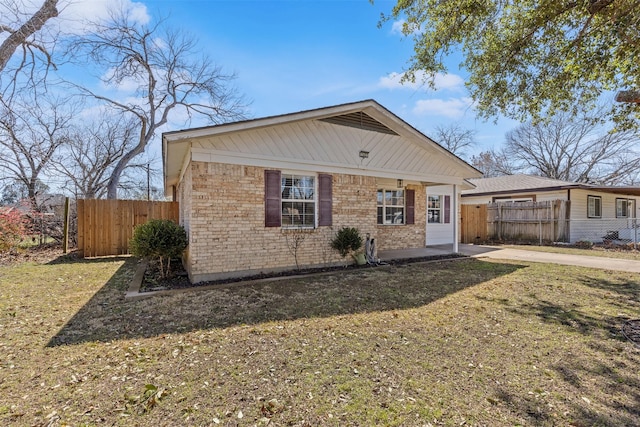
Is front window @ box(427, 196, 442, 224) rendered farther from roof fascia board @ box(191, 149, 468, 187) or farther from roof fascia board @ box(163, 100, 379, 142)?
roof fascia board @ box(163, 100, 379, 142)

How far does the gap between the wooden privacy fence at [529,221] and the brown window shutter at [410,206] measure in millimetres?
7482

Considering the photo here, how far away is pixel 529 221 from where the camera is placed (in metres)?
15.8

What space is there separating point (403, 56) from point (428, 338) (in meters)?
7.28

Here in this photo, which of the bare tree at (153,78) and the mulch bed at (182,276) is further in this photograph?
the bare tree at (153,78)

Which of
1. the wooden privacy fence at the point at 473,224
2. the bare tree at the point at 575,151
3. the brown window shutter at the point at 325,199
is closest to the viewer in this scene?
the brown window shutter at the point at 325,199

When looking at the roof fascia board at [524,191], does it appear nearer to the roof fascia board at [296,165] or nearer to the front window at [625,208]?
the front window at [625,208]

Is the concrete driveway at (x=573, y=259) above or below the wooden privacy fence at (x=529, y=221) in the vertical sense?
A: below

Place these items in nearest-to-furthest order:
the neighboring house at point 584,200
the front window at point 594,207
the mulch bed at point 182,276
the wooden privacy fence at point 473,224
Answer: the mulch bed at point 182,276
the neighboring house at point 584,200
the wooden privacy fence at point 473,224
the front window at point 594,207

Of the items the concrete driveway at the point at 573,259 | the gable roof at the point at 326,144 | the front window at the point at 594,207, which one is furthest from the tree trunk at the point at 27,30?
the front window at the point at 594,207

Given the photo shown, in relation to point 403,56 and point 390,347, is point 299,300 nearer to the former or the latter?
point 390,347

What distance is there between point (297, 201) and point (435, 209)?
778 centimetres

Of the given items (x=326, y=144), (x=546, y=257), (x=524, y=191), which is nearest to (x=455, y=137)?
(x=524, y=191)

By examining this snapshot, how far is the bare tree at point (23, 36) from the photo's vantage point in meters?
6.88

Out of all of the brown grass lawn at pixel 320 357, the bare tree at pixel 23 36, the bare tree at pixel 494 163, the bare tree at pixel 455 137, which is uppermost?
the bare tree at pixel 455 137
